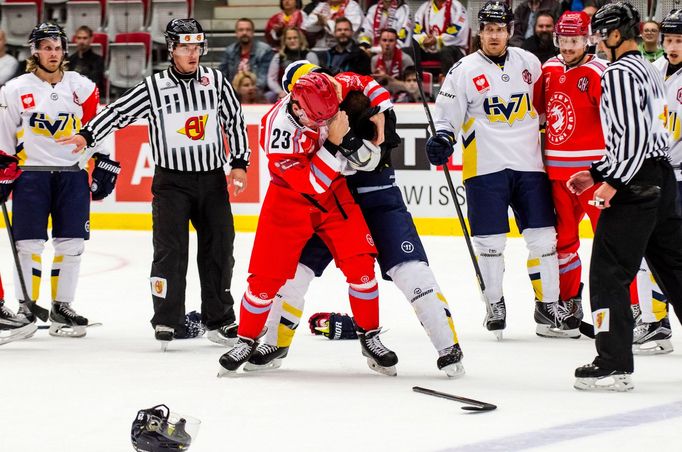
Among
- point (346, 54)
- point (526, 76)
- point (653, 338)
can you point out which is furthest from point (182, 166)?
point (346, 54)

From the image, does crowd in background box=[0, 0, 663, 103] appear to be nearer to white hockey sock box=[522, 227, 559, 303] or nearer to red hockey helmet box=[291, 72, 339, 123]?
white hockey sock box=[522, 227, 559, 303]

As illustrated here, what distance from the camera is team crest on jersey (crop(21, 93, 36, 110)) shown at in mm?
5852

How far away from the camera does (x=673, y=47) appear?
216 inches

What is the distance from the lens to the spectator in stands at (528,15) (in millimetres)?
10242

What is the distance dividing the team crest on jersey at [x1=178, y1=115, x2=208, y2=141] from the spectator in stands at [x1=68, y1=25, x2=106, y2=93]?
628 cm

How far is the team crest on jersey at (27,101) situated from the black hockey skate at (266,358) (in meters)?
1.87

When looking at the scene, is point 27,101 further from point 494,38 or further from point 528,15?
point 528,15

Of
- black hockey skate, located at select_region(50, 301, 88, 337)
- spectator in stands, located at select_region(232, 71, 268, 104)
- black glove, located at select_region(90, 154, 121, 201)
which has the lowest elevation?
black hockey skate, located at select_region(50, 301, 88, 337)

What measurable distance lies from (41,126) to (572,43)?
2.65m

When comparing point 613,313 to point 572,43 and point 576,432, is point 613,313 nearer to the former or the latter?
point 576,432

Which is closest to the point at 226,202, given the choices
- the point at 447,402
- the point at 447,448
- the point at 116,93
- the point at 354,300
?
the point at 354,300

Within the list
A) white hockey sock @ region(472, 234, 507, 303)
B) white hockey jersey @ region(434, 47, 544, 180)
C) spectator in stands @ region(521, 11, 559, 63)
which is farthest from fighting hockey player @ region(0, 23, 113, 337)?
spectator in stands @ region(521, 11, 559, 63)

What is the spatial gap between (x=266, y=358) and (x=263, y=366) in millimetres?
37

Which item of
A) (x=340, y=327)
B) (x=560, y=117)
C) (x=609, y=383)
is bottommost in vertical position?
(x=340, y=327)
